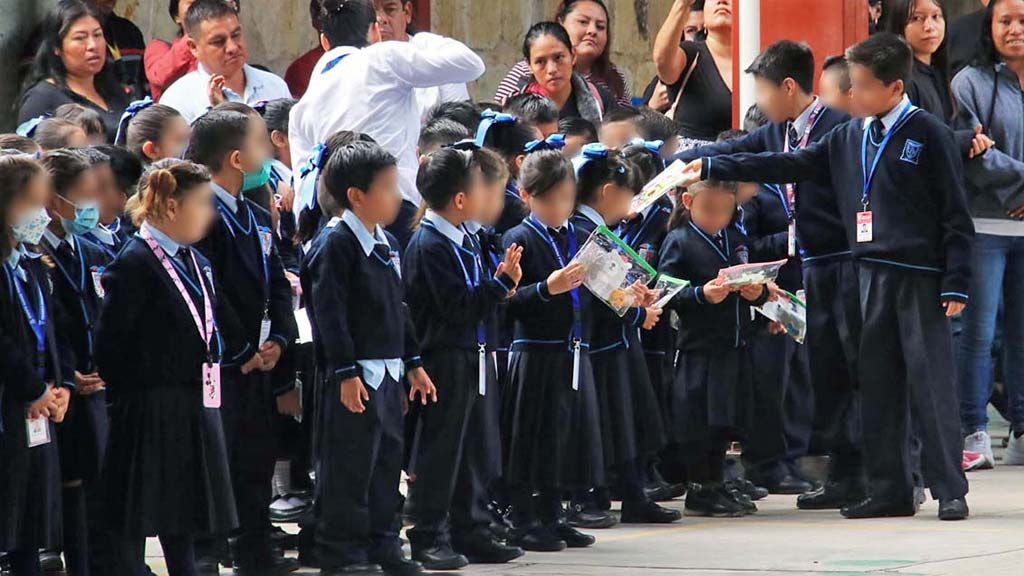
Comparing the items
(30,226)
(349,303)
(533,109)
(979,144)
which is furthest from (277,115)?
(979,144)

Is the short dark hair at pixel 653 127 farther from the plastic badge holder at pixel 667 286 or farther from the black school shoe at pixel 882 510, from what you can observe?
the black school shoe at pixel 882 510

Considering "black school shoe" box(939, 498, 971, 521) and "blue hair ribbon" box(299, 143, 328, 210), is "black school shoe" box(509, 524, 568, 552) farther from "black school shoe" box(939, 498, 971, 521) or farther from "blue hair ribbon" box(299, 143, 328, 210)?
"black school shoe" box(939, 498, 971, 521)

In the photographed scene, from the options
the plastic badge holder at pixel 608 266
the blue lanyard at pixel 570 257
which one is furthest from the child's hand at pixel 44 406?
the blue lanyard at pixel 570 257

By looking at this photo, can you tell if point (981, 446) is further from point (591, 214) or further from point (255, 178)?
point (255, 178)

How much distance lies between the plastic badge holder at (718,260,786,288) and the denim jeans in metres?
2.26

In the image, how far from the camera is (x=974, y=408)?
33.3 feet

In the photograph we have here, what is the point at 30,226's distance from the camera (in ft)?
19.5

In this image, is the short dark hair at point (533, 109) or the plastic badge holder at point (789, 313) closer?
the plastic badge holder at point (789, 313)

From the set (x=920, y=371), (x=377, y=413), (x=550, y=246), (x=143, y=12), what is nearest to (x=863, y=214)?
(x=920, y=371)

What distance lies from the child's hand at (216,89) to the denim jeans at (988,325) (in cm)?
425

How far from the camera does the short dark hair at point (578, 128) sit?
9.16m

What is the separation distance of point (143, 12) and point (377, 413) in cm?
510

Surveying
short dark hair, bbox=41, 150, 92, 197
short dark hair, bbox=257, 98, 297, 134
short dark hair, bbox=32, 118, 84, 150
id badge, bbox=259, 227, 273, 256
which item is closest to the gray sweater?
short dark hair, bbox=257, 98, 297, 134

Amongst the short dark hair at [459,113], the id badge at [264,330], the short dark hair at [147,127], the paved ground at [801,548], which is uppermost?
the short dark hair at [459,113]
